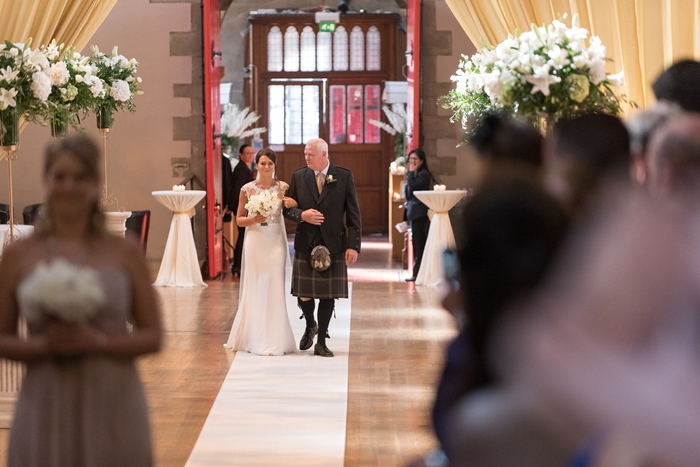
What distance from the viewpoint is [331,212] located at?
256 inches

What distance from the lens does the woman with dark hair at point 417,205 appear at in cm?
1047

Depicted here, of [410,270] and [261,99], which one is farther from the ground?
[261,99]

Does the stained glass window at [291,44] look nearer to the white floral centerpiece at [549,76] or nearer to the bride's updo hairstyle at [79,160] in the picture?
the white floral centerpiece at [549,76]

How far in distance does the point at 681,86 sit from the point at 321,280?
4126 mm

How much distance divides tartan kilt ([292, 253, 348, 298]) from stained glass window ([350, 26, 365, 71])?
35.0ft

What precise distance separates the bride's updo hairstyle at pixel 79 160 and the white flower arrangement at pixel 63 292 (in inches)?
6.1

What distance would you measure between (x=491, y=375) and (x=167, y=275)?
879 centimetres

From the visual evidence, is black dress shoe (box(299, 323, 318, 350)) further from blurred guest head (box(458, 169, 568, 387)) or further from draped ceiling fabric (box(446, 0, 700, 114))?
blurred guest head (box(458, 169, 568, 387))

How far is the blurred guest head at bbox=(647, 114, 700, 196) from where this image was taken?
4.97 ft

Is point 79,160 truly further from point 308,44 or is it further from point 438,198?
point 308,44

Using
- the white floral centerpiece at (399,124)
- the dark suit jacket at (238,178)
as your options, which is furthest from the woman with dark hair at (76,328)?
the white floral centerpiece at (399,124)

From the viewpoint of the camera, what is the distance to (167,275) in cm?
1021

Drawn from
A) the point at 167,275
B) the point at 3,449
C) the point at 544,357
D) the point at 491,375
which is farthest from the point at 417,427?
the point at 167,275

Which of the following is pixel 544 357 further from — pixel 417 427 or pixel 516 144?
pixel 417 427
